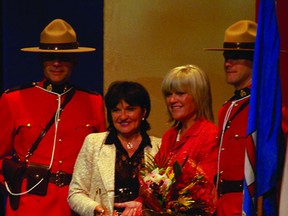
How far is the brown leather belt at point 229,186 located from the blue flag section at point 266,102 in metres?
1.11

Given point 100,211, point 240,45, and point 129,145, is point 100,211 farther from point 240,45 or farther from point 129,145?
point 240,45

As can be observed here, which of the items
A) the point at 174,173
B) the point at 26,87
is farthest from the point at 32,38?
the point at 174,173

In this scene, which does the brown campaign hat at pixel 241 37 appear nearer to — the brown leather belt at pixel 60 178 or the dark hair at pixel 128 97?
the dark hair at pixel 128 97

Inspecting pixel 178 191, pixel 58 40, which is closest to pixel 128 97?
pixel 58 40

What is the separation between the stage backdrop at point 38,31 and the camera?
20.7 feet

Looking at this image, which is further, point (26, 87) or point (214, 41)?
point (214, 41)

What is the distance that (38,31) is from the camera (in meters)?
6.33

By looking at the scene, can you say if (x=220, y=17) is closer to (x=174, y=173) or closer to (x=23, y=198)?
(x=23, y=198)

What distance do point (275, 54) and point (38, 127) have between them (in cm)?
203

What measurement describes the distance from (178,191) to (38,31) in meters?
2.58

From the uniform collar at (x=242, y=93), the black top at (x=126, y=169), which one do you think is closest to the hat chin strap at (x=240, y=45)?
the uniform collar at (x=242, y=93)

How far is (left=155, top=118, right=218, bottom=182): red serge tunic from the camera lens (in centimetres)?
453

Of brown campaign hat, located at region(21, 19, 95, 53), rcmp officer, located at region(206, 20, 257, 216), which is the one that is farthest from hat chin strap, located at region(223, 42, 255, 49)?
brown campaign hat, located at region(21, 19, 95, 53)

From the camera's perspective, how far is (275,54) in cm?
352
